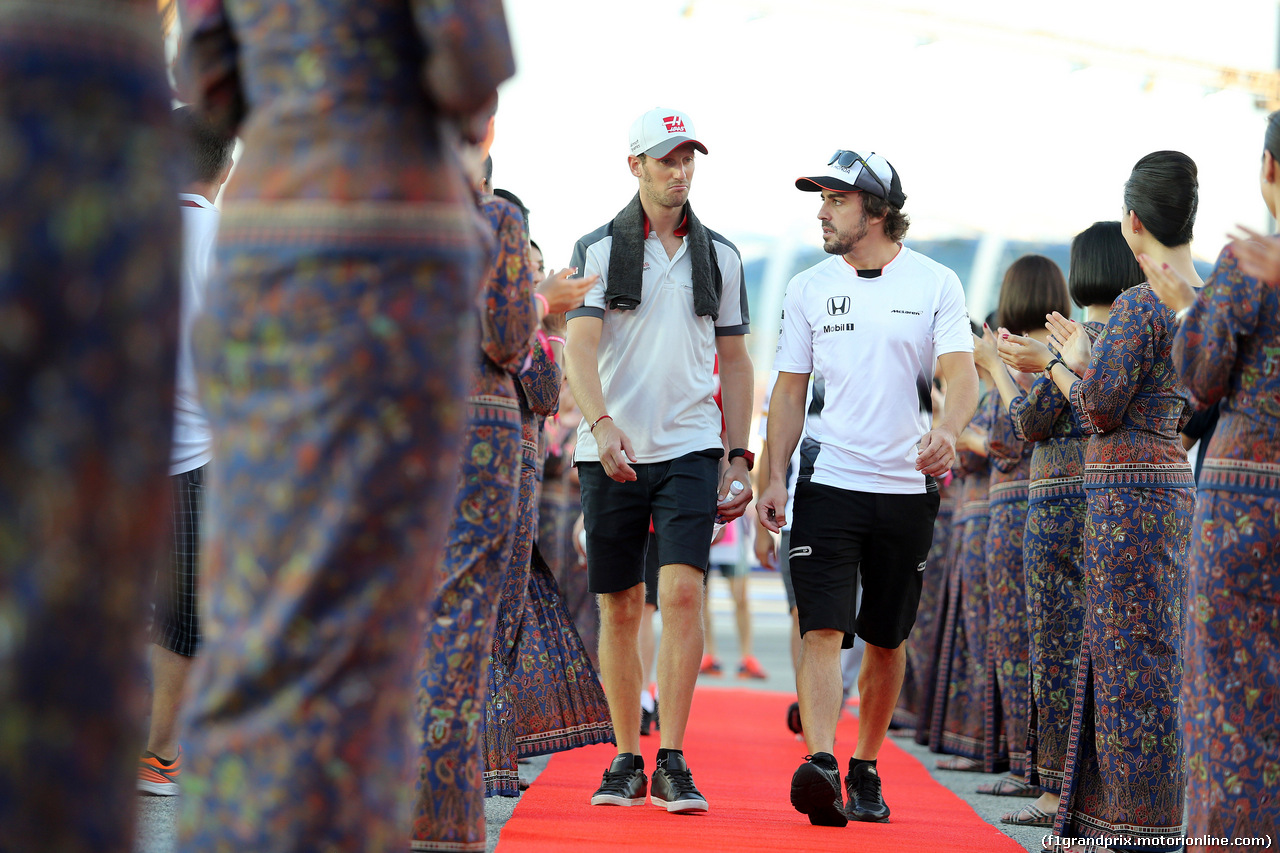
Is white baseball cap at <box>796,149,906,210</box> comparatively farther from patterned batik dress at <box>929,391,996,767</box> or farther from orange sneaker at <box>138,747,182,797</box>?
orange sneaker at <box>138,747,182,797</box>

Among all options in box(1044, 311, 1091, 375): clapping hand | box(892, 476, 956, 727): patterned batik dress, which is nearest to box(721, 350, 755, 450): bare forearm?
box(1044, 311, 1091, 375): clapping hand

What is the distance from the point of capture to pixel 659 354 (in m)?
4.84

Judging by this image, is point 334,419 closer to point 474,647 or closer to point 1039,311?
point 474,647

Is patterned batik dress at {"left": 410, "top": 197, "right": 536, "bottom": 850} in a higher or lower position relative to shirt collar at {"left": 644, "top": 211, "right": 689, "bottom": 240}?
lower

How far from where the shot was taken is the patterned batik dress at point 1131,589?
3711mm

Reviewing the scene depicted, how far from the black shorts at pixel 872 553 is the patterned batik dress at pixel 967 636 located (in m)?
1.36

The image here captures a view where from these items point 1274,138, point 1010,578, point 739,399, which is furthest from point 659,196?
point 1274,138

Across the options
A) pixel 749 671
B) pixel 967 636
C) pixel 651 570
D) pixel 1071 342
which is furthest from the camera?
pixel 749 671

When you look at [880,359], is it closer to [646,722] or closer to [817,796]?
[817,796]

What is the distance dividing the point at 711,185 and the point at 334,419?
717 inches

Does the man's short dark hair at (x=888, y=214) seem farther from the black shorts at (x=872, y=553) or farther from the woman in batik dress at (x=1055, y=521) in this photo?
the black shorts at (x=872, y=553)

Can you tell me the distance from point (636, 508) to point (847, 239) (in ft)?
4.22

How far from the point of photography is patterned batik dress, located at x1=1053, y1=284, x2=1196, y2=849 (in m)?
3.71

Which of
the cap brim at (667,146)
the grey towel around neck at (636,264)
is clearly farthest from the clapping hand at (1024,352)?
the cap brim at (667,146)
